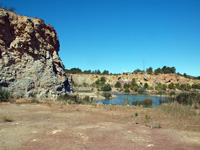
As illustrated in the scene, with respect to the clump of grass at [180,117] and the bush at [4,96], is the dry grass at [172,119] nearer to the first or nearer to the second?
the clump of grass at [180,117]

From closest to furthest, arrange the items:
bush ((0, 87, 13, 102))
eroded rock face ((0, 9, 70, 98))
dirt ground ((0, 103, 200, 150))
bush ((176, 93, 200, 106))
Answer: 1. dirt ground ((0, 103, 200, 150))
2. bush ((176, 93, 200, 106))
3. bush ((0, 87, 13, 102))
4. eroded rock face ((0, 9, 70, 98))

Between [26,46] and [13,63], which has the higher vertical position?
[26,46]

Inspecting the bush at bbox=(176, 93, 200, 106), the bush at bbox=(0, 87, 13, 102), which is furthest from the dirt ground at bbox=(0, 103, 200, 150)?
the bush at bbox=(0, 87, 13, 102)

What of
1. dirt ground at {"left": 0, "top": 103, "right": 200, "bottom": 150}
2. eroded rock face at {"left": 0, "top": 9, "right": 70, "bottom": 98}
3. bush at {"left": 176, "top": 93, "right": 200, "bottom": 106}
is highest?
eroded rock face at {"left": 0, "top": 9, "right": 70, "bottom": 98}

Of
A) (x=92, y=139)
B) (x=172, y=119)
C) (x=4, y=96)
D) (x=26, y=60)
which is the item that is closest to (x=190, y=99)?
(x=172, y=119)

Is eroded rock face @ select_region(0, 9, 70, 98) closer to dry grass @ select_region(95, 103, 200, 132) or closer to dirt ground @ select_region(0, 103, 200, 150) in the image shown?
dry grass @ select_region(95, 103, 200, 132)

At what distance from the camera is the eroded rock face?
15.3 m

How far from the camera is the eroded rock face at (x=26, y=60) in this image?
1533cm

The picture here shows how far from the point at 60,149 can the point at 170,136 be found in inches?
141

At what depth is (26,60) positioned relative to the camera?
54.6 ft

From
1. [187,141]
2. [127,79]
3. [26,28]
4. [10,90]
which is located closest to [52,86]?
[10,90]

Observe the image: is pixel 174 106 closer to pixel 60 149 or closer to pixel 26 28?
pixel 60 149

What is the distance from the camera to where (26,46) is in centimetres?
1683

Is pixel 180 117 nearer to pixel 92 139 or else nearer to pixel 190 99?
pixel 190 99
